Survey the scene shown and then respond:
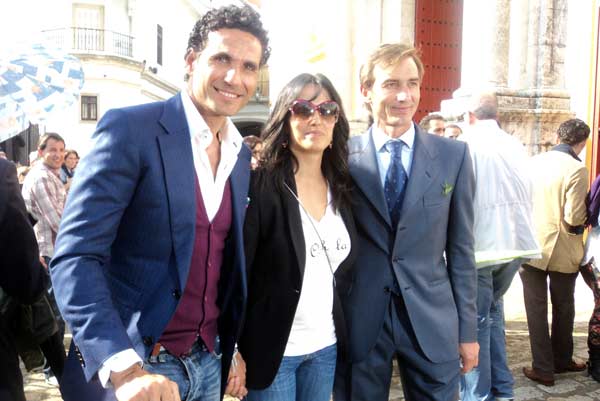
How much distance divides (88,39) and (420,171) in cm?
2816

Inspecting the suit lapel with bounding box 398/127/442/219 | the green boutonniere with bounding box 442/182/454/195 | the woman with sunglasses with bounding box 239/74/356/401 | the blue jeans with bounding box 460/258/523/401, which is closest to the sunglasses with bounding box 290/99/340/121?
the woman with sunglasses with bounding box 239/74/356/401

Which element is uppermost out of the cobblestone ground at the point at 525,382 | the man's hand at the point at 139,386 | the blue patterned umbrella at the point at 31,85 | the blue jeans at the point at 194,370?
the blue patterned umbrella at the point at 31,85

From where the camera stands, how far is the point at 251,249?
7.51 ft

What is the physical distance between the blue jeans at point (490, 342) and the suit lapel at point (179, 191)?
8.59 feet

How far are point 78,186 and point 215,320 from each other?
2.23 feet

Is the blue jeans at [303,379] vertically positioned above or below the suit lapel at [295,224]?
below

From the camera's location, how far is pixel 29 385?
4.73m

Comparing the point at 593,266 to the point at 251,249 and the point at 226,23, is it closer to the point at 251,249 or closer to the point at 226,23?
the point at 251,249

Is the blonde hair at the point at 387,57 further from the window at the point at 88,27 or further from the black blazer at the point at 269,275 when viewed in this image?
the window at the point at 88,27

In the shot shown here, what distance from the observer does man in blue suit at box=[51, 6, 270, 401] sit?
1.53 meters

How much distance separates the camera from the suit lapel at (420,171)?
251cm

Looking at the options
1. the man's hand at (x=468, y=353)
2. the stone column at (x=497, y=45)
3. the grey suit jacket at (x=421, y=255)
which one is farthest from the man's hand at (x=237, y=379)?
the stone column at (x=497, y=45)

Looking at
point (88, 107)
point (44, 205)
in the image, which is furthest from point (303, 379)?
point (88, 107)

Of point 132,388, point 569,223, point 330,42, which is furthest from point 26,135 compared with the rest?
point 132,388
